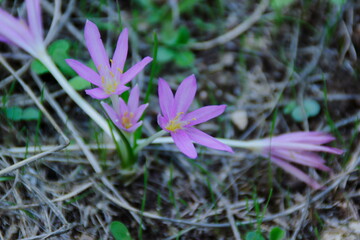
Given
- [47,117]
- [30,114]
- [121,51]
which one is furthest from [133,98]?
[30,114]

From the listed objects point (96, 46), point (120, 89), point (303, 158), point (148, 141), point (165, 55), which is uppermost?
point (96, 46)

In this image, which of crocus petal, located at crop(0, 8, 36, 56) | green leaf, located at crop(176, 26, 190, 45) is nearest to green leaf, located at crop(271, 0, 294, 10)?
green leaf, located at crop(176, 26, 190, 45)

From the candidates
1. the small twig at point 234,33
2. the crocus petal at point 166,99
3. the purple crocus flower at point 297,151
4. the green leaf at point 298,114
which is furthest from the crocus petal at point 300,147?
the small twig at point 234,33

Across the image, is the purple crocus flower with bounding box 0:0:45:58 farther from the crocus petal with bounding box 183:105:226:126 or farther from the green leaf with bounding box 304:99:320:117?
the green leaf with bounding box 304:99:320:117

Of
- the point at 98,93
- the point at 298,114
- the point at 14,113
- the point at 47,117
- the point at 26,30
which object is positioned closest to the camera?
the point at 98,93

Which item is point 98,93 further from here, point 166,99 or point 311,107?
point 311,107
